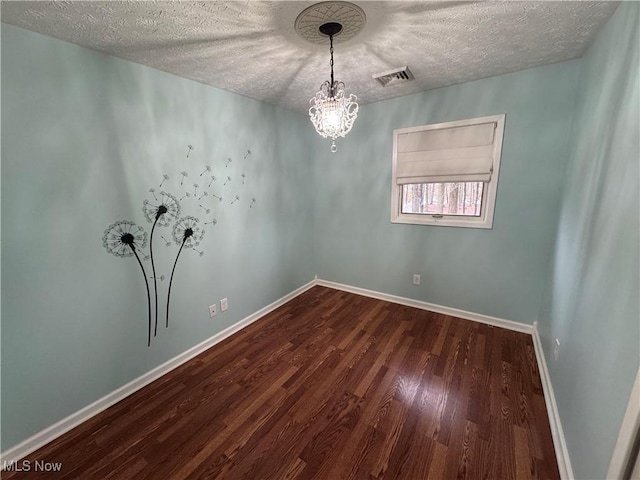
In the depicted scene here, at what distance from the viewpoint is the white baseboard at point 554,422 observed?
1.28 meters

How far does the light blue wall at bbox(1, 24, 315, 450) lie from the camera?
54.1 inches

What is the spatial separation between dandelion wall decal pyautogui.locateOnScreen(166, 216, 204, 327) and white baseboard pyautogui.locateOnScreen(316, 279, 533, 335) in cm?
207

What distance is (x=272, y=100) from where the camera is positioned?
8.81 feet

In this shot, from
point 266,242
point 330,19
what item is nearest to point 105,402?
point 266,242

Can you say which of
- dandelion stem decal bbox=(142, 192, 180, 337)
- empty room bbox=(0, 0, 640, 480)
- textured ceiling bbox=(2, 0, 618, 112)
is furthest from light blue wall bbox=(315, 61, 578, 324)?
dandelion stem decal bbox=(142, 192, 180, 337)

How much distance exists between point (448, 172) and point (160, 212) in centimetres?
272

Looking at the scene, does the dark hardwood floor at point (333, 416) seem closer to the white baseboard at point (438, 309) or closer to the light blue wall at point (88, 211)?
the white baseboard at point (438, 309)

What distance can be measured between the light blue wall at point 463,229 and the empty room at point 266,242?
0.07ft

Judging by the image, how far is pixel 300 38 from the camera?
156 cm

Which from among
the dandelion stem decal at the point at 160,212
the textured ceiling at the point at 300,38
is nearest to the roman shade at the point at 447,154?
the textured ceiling at the point at 300,38

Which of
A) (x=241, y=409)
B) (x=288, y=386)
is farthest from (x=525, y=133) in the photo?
(x=241, y=409)

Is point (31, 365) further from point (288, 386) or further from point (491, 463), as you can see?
point (491, 463)

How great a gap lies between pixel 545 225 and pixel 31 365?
3.88m

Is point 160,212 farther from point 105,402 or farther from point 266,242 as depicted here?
point 105,402
